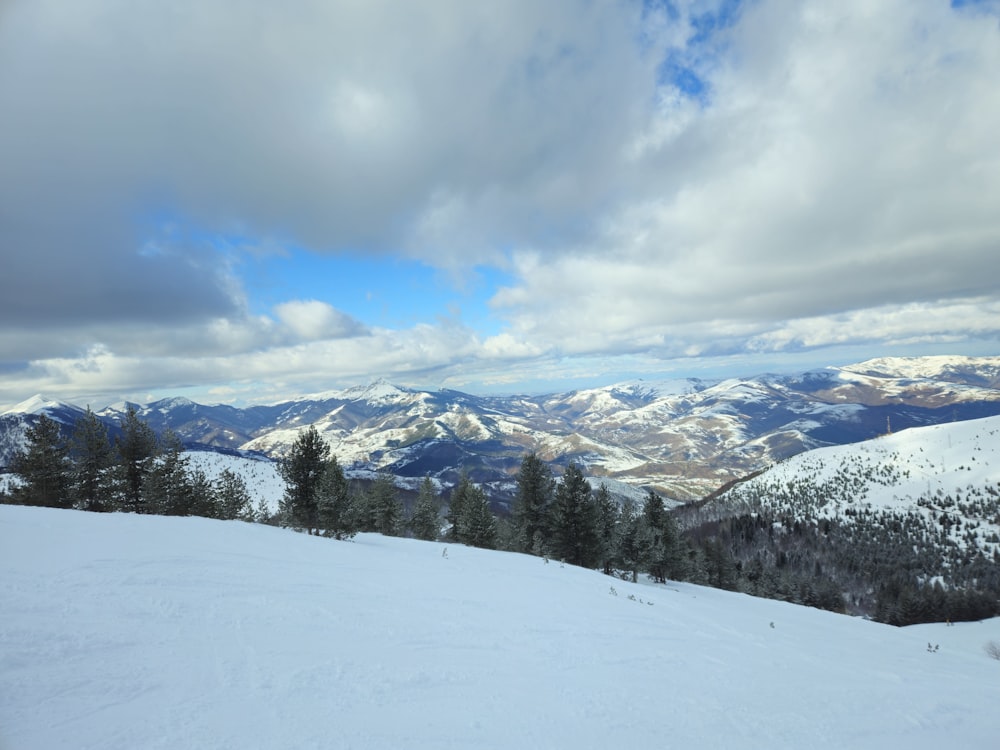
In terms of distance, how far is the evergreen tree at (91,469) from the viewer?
3284 cm

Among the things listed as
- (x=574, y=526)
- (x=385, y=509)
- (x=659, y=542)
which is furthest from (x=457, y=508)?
(x=659, y=542)

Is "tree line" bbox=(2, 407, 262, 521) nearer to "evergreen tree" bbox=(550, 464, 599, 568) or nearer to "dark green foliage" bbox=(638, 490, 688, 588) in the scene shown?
"evergreen tree" bbox=(550, 464, 599, 568)

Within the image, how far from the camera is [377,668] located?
20.4 feet

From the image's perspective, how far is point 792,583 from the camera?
3797 inches

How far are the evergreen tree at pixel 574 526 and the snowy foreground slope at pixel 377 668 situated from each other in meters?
26.0

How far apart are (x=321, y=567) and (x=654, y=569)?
38.5 meters

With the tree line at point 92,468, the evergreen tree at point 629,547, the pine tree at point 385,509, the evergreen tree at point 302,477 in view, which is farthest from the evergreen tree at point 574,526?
the tree line at point 92,468

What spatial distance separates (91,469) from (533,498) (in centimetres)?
3677

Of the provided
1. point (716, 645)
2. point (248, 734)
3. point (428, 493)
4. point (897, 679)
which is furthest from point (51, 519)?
point (428, 493)

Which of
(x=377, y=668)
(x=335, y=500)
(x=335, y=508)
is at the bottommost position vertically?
(x=335, y=508)

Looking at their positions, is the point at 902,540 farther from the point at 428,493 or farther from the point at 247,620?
the point at 247,620

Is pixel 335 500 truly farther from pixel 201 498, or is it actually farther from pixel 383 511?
pixel 383 511

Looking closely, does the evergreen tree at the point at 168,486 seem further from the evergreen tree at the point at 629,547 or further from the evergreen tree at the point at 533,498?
the evergreen tree at the point at 629,547

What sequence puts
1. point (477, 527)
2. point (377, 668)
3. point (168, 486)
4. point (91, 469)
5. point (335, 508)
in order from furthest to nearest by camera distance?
point (477, 527)
point (168, 486)
point (91, 469)
point (335, 508)
point (377, 668)
